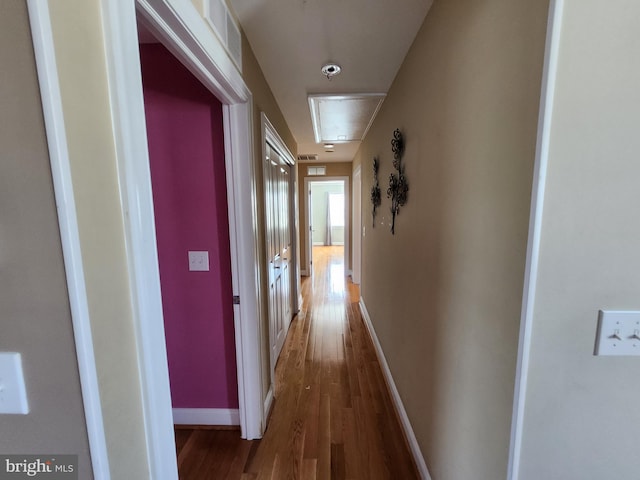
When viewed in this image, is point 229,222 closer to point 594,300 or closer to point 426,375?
point 426,375

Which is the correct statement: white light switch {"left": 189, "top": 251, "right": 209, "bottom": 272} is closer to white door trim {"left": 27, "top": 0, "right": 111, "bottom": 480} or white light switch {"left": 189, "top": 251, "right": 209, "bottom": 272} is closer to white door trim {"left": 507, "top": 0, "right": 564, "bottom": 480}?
white door trim {"left": 27, "top": 0, "right": 111, "bottom": 480}

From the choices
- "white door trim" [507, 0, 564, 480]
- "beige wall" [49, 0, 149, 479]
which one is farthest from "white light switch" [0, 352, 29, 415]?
"white door trim" [507, 0, 564, 480]

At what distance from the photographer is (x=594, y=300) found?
2.34ft

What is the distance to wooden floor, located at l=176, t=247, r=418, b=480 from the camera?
1.50m

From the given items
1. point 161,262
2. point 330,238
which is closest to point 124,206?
point 161,262

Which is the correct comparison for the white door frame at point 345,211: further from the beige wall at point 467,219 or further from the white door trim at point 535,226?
the white door trim at point 535,226

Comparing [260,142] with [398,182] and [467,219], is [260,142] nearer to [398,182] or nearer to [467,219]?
[398,182]

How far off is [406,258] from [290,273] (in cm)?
192

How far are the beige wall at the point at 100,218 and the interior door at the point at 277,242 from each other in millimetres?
1409

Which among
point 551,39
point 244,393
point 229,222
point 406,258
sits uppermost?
point 551,39

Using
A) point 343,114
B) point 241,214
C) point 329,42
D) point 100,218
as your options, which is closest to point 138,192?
point 100,218

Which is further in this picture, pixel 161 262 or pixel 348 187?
pixel 348 187

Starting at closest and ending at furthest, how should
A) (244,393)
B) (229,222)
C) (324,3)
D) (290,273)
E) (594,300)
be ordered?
(594,300) < (324,3) < (229,222) < (244,393) < (290,273)

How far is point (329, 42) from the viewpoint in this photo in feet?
5.09
